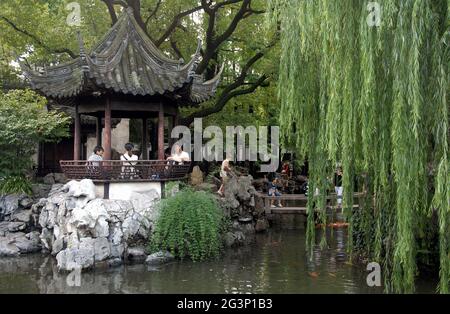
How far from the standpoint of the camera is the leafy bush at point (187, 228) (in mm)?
8078

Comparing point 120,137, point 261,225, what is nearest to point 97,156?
point 261,225

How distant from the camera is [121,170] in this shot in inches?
351

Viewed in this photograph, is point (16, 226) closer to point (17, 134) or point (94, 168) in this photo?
point (17, 134)

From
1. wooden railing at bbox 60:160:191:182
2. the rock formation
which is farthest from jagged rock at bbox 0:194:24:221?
wooden railing at bbox 60:160:191:182

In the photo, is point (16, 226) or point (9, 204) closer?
point (16, 226)

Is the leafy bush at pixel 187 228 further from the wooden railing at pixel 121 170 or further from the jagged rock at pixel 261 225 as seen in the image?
the jagged rock at pixel 261 225

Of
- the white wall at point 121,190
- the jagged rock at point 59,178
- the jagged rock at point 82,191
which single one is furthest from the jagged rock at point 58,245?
the jagged rock at point 59,178

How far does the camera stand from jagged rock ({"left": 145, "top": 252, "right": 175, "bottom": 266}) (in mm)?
7893

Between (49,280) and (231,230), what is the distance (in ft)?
13.5

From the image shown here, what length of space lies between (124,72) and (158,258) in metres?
3.67

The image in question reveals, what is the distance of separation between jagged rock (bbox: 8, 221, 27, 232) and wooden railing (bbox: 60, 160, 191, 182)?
161 cm

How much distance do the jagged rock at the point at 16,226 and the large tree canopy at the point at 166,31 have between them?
456cm

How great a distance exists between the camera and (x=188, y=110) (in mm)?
14391
